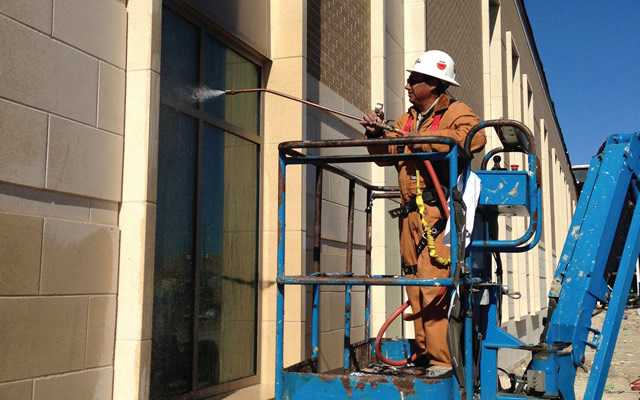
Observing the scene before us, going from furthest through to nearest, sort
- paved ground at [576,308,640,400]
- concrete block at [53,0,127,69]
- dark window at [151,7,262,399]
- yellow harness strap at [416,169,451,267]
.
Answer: paved ground at [576,308,640,400], dark window at [151,7,262,399], concrete block at [53,0,127,69], yellow harness strap at [416,169,451,267]

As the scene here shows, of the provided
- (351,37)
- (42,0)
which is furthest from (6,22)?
(351,37)

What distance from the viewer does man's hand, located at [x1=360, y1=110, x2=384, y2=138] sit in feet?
14.3

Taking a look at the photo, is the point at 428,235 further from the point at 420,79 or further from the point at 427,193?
the point at 420,79

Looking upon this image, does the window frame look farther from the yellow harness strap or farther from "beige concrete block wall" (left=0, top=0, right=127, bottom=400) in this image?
the yellow harness strap

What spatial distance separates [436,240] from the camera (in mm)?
4039

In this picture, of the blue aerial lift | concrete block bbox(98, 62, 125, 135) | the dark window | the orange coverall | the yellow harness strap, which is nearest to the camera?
the blue aerial lift

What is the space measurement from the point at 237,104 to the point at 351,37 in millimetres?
2785

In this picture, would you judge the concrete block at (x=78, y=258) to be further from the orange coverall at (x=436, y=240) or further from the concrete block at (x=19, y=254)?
the orange coverall at (x=436, y=240)

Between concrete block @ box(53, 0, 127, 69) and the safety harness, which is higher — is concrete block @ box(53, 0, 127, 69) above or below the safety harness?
above

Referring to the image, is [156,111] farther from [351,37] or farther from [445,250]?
[351,37]

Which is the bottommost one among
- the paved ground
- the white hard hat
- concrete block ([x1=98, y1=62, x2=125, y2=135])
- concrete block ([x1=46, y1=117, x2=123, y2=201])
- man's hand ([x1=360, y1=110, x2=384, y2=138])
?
the paved ground

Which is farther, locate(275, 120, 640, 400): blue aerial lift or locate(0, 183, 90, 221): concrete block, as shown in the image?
locate(0, 183, 90, 221): concrete block

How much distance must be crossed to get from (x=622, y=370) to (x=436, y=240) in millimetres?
12436

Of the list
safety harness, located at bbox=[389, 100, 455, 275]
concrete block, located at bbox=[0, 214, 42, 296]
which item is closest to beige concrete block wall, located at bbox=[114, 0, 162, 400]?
concrete block, located at bbox=[0, 214, 42, 296]
